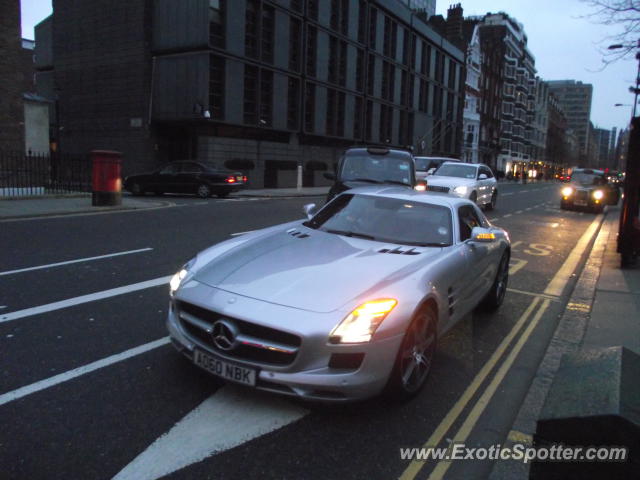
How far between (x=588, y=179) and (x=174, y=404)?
24.1 m

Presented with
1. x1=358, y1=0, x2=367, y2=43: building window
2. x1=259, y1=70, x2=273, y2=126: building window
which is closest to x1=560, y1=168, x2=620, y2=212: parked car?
x1=259, y1=70, x2=273, y2=126: building window

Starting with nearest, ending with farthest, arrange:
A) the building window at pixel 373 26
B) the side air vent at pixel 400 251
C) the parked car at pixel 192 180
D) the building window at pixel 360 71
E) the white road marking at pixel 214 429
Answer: the white road marking at pixel 214 429 → the side air vent at pixel 400 251 → the parked car at pixel 192 180 → the building window at pixel 360 71 → the building window at pixel 373 26

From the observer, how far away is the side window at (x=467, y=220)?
16.4 ft

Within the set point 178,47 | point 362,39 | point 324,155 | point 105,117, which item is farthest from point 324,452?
point 362,39

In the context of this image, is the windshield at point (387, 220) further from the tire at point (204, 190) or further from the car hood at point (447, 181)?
the tire at point (204, 190)

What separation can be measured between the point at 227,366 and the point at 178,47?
2617 centimetres

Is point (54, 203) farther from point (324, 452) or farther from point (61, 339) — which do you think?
point (324, 452)

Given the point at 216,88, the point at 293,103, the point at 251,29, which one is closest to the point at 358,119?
the point at 293,103

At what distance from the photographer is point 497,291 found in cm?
607

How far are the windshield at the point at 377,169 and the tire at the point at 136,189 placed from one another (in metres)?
12.1

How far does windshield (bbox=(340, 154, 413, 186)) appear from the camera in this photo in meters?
12.1

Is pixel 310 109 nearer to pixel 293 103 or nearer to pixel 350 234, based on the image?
pixel 293 103

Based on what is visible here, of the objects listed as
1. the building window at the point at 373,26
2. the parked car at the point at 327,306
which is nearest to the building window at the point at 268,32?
the building window at the point at 373,26

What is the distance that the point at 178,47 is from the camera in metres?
26.1
